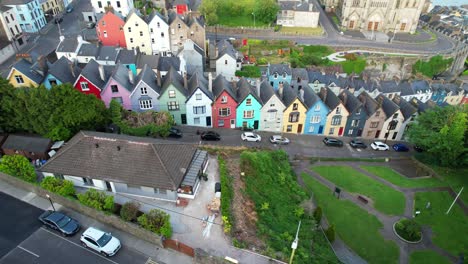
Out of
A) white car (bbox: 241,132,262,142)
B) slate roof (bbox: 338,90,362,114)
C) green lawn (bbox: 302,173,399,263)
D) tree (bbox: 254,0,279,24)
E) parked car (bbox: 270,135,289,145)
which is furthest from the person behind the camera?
tree (bbox: 254,0,279,24)

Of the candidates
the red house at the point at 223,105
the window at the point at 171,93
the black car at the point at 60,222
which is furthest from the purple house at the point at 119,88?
the black car at the point at 60,222

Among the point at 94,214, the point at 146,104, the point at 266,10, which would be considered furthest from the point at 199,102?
the point at 266,10

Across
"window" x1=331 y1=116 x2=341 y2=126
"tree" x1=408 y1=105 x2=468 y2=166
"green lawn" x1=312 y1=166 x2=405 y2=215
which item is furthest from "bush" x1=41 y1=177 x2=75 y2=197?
"tree" x1=408 y1=105 x2=468 y2=166

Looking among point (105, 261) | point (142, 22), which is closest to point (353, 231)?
point (105, 261)

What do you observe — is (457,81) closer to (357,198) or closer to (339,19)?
(339,19)

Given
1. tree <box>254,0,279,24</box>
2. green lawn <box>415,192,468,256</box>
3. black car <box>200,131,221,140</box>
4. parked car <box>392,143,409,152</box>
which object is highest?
tree <box>254,0,279,24</box>

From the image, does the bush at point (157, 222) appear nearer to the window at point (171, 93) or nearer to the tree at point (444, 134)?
the window at point (171, 93)

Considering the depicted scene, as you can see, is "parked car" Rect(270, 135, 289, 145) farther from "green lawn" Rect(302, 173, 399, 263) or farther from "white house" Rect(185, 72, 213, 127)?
"white house" Rect(185, 72, 213, 127)
